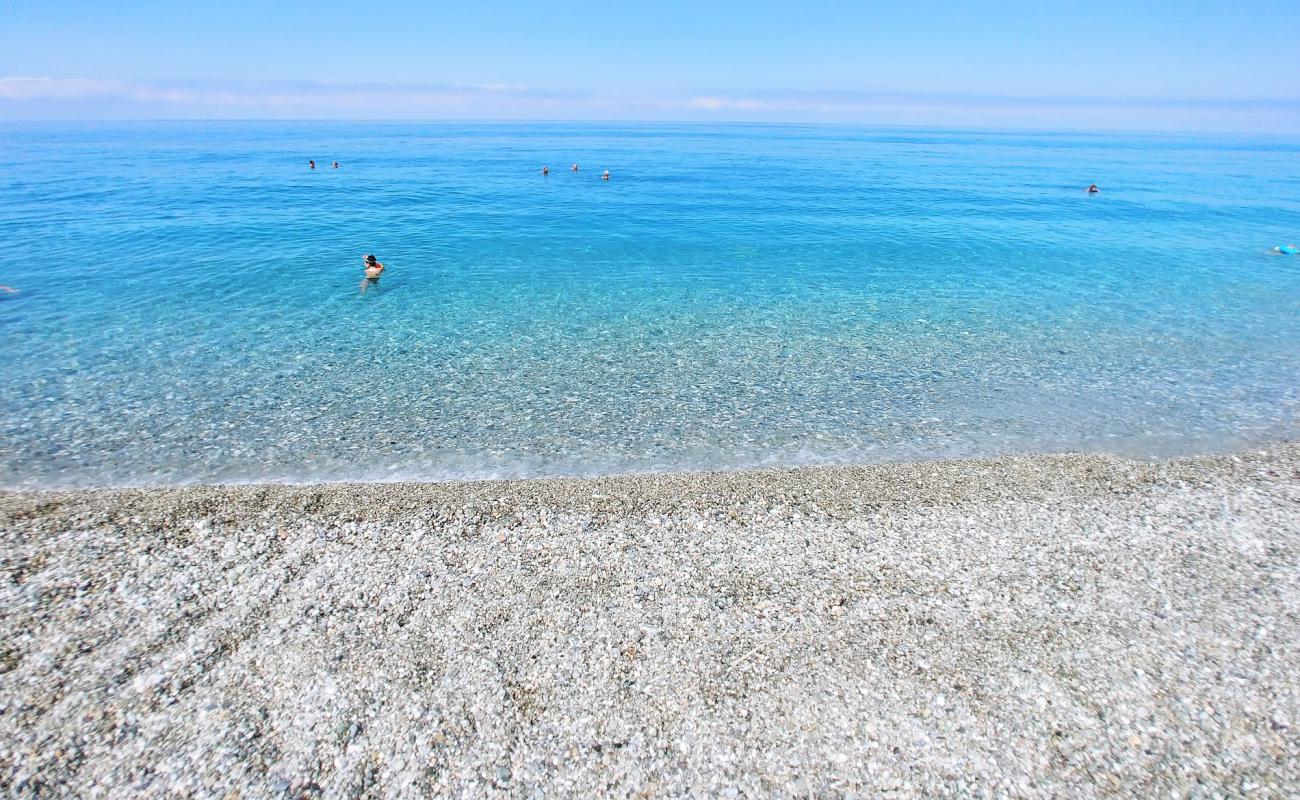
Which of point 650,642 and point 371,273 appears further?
point 371,273

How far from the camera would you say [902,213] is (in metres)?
48.8

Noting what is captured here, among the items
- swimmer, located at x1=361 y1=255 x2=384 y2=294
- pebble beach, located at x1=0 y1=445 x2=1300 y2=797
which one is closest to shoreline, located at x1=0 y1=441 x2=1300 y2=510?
pebble beach, located at x1=0 y1=445 x2=1300 y2=797

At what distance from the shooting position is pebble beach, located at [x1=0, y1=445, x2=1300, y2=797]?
21.9 ft

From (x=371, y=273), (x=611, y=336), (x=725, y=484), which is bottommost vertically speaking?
(x=725, y=484)

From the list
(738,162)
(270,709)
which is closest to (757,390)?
(270,709)

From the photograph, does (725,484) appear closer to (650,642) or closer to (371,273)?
(650,642)

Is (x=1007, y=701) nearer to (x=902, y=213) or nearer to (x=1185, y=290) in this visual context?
(x=1185, y=290)

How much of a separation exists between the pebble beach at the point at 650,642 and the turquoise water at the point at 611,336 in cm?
285

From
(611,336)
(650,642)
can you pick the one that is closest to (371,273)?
(611,336)

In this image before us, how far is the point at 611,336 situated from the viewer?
22219 millimetres

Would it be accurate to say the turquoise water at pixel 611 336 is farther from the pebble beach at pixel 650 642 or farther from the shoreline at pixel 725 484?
the pebble beach at pixel 650 642

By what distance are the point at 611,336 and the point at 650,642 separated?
49.5ft

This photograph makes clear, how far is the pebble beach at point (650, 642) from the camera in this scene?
6.67 m

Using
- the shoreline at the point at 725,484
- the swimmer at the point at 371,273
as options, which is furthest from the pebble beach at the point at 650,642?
the swimmer at the point at 371,273
